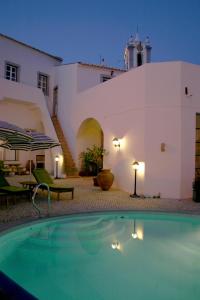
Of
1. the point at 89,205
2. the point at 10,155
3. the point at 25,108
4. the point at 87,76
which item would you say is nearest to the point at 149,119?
the point at 89,205

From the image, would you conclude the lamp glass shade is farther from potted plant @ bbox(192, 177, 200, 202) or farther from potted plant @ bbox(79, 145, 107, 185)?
potted plant @ bbox(79, 145, 107, 185)

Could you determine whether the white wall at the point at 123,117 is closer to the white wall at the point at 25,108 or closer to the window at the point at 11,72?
the white wall at the point at 25,108

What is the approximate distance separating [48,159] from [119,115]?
7485mm

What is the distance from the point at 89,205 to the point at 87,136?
1010 centimetres

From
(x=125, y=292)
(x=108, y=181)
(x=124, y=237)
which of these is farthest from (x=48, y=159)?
(x=125, y=292)

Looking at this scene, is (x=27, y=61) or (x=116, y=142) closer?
(x=116, y=142)

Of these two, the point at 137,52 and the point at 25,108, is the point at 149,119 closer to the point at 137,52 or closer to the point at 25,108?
the point at 25,108

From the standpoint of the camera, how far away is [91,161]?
17594 mm

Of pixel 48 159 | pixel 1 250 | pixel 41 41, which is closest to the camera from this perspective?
pixel 1 250

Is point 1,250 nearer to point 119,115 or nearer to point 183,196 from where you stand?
point 183,196

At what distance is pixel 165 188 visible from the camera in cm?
1086

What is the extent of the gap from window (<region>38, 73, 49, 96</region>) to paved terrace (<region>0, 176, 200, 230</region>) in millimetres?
11739

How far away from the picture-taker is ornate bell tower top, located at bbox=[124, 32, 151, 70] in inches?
1276

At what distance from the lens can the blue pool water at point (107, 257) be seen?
447 cm
